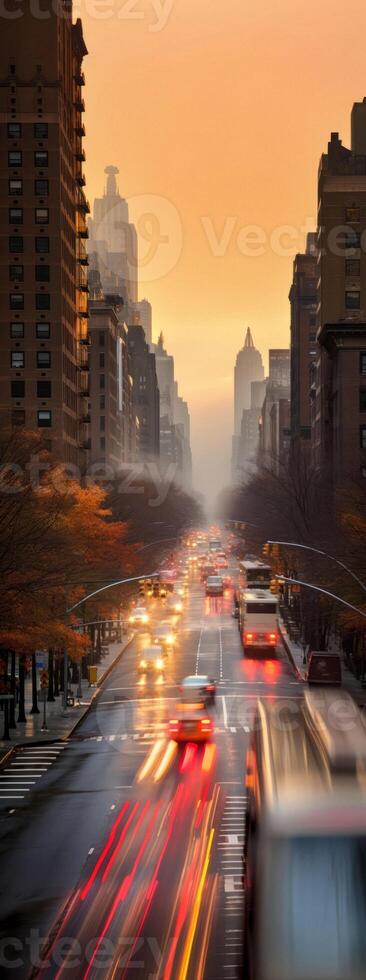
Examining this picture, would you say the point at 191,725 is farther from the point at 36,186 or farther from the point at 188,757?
the point at 36,186

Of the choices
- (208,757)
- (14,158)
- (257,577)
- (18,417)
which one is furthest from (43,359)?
(208,757)

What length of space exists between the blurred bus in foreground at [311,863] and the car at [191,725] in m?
30.3

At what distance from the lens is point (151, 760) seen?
143 feet

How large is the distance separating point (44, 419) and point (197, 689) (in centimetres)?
6451

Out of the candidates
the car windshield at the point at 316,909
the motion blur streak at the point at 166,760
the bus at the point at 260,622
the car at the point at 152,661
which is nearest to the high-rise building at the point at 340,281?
the bus at the point at 260,622

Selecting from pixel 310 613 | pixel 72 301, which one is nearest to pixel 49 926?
pixel 310 613

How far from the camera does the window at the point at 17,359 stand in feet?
368

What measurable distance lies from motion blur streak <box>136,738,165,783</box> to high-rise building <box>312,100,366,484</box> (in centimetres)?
7921

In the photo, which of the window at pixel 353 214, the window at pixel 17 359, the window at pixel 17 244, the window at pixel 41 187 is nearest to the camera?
the window at pixel 41 187

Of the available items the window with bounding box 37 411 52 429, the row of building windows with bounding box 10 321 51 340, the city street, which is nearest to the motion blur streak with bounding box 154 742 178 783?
the city street

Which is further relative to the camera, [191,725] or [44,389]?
[44,389]

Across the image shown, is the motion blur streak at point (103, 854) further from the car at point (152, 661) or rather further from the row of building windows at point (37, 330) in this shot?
the row of building windows at point (37, 330)

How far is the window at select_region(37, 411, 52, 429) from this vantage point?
11150 centimetres

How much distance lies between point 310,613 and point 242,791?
4560 cm
